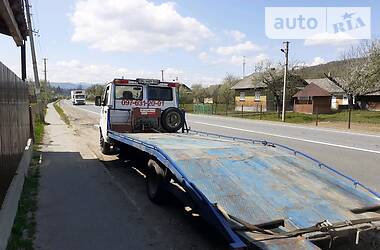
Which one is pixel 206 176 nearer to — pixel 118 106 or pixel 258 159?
pixel 258 159

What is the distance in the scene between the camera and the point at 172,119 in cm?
1139

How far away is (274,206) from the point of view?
14.8ft

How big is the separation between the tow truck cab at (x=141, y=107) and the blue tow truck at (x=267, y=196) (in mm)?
3444

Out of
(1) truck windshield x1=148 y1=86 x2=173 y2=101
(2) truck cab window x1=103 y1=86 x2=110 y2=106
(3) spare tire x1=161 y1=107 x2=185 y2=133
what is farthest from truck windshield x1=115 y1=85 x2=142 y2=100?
(3) spare tire x1=161 y1=107 x2=185 y2=133

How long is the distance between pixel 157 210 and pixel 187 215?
55cm

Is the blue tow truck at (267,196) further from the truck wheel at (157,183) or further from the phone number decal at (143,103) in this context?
the phone number decal at (143,103)

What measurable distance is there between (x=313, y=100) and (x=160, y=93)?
39409 millimetres

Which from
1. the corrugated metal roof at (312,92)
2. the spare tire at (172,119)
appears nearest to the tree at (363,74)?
the corrugated metal roof at (312,92)

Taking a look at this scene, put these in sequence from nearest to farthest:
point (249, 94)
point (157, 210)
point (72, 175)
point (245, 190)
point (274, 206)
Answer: point (274, 206), point (245, 190), point (157, 210), point (72, 175), point (249, 94)

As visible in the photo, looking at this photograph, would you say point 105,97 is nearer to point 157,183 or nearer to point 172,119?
point 172,119

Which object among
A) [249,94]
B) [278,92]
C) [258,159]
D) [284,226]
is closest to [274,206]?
[284,226]

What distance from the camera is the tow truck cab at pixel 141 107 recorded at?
11.0m

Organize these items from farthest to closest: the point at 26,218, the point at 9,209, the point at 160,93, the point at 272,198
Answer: the point at 160,93
the point at 26,218
the point at 9,209
the point at 272,198

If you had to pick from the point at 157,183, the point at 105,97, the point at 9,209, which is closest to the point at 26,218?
the point at 9,209
